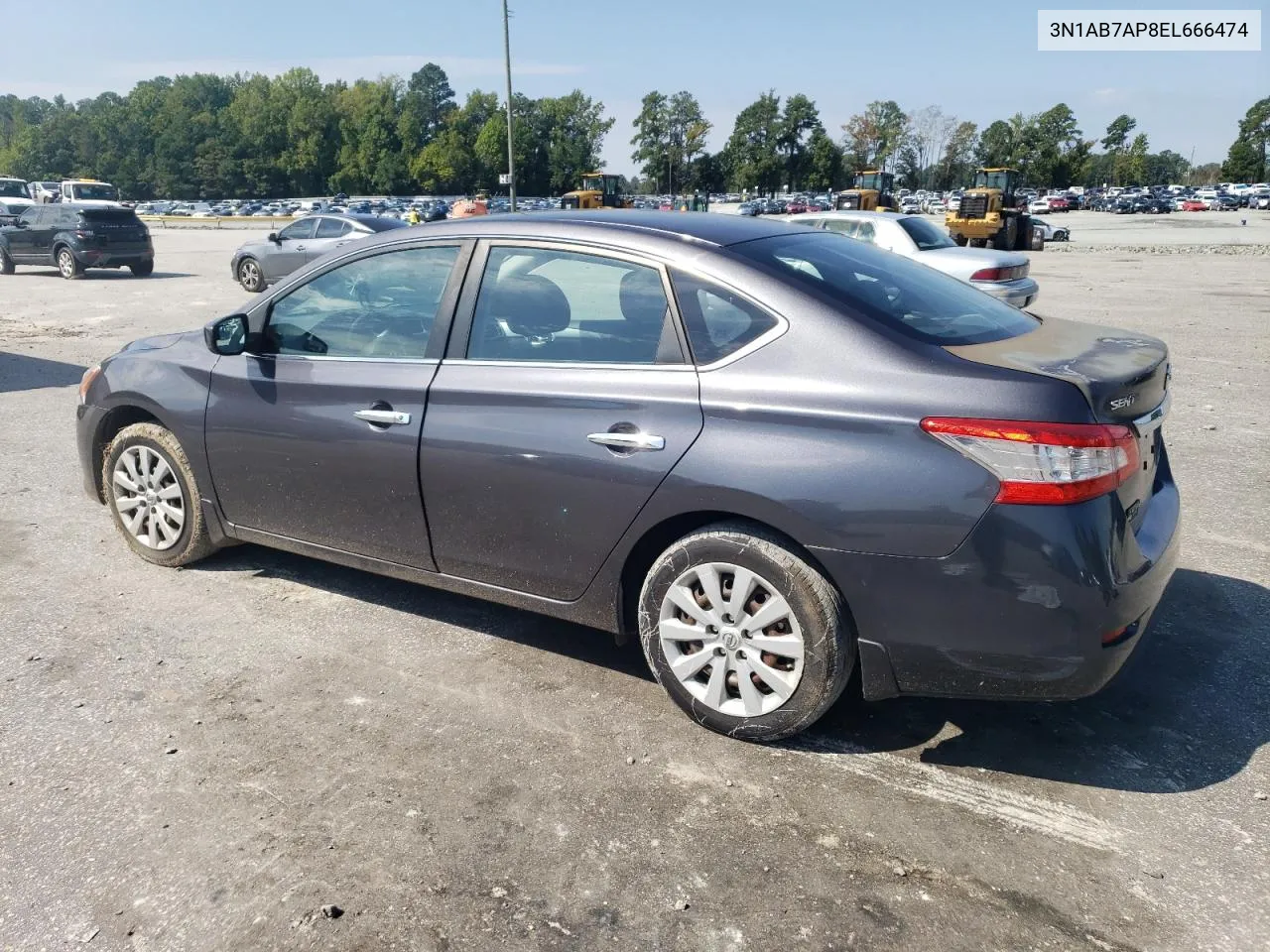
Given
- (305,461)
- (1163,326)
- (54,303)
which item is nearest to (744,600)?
(305,461)

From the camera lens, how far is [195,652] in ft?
12.8

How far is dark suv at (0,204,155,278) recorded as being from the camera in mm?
20219

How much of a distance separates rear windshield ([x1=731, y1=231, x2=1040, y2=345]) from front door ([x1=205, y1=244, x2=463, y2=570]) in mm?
1310

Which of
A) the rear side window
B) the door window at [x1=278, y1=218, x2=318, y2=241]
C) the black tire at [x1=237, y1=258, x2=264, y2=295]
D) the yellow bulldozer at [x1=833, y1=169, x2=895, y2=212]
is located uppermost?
the yellow bulldozer at [x1=833, y1=169, x2=895, y2=212]

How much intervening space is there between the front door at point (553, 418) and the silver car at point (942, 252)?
7.31 metres

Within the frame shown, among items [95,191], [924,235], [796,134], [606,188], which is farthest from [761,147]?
[924,235]

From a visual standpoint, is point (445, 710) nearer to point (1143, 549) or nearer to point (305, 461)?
point (305, 461)

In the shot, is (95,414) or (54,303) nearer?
(95,414)

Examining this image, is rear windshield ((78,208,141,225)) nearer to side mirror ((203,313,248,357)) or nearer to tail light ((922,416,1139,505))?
side mirror ((203,313,248,357))

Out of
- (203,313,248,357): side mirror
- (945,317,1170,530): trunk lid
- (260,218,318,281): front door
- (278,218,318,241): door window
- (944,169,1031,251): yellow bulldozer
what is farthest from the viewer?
(944,169,1031,251): yellow bulldozer

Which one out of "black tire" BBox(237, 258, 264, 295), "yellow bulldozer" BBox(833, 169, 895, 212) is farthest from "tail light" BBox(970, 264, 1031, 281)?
"yellow bulldozer" BBox(833, 169, 895, 212)

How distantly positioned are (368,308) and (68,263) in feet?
66.6

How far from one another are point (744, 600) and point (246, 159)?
453 ft

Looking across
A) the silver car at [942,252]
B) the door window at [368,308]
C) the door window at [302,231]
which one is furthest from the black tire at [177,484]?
the door window at [302,231]
